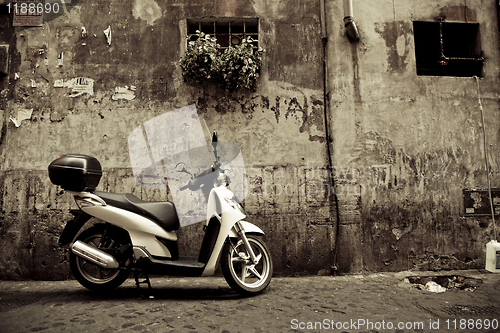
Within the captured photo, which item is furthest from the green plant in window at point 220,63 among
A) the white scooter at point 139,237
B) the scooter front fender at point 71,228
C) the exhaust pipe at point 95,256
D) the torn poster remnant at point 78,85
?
the exhaust pipe at point 95,256

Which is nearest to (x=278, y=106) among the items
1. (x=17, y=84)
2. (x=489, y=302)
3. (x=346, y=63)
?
(x=346, y=63)

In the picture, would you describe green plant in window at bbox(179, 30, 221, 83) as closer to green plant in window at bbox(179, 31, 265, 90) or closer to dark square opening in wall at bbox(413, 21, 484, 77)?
green plant in window at bbox(179, 31, 265, 90)

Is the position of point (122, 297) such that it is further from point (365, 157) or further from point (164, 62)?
point (365, 157)

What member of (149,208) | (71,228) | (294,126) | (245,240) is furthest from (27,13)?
(245,240)

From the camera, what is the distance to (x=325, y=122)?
16.0ft

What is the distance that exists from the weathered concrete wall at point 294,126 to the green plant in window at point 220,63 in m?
0.20

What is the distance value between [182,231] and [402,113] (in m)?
3.56

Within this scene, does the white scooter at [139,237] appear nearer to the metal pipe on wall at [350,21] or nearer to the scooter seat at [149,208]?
the scooter seat at [149,208]

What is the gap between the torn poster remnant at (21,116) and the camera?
474 cm

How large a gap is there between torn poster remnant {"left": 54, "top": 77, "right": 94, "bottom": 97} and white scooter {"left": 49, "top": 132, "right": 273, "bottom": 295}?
1649mm

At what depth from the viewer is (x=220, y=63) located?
4676mm

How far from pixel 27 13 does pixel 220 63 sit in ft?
9.61

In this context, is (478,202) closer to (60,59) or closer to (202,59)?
(202,59)

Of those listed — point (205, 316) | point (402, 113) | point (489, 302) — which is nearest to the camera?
point (205, 316)
